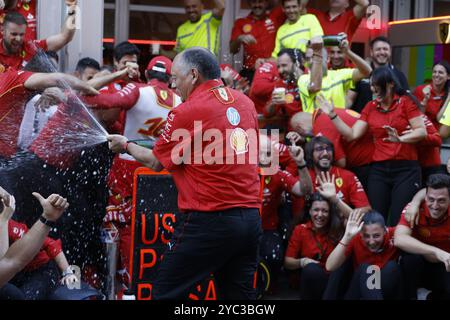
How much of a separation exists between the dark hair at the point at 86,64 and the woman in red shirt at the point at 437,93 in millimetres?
2986

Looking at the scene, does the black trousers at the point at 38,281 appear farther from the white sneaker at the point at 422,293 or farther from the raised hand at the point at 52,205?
the white sneaker at the point at 422,293

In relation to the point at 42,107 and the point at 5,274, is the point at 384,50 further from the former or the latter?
the point at 5,274

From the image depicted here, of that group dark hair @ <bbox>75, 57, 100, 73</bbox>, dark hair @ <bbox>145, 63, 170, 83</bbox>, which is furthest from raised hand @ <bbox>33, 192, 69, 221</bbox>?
dark hair @ <bbox>75, 57, 100, 73</bbox>

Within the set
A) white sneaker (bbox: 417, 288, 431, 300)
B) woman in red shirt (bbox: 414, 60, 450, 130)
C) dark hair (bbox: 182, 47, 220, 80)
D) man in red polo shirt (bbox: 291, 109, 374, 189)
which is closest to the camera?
dark hair (bbox: 182, 47, 220, 80)

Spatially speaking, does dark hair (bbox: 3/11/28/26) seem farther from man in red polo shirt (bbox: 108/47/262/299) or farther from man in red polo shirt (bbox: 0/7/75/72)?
man in red polo shirt (bbox: 108/47/262/299)

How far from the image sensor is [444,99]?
880 cm

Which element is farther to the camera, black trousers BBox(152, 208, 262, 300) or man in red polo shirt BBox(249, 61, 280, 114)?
man in red polo shirt BBox(249, 61, 280, 114)

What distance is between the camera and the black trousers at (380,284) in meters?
7.15

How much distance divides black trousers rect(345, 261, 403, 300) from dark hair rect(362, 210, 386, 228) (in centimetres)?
32

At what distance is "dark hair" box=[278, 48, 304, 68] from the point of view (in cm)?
869

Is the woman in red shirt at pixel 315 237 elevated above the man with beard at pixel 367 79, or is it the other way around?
the man with beard at pixel 367 79

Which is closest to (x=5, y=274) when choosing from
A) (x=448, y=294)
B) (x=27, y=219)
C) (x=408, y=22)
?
(x=27, y=219)

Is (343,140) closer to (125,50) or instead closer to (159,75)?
(159,75)

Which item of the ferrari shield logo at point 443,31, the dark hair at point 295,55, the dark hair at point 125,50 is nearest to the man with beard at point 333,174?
the dark hair at point 295,55
